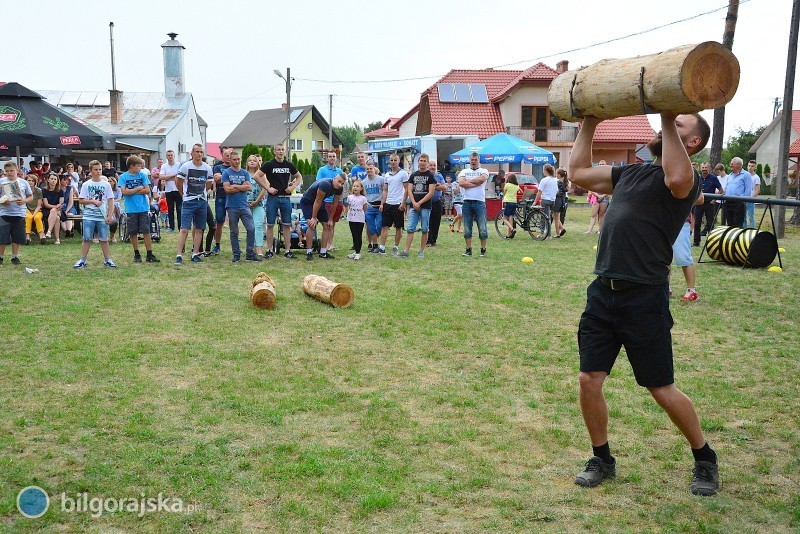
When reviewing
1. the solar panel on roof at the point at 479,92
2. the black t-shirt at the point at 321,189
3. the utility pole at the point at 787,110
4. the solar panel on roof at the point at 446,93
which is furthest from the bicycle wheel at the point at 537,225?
the solar panel on roof at the point at 479,92

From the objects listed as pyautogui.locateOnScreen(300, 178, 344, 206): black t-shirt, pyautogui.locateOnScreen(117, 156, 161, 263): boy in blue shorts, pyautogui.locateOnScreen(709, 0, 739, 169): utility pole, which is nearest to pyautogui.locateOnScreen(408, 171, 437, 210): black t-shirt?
pyautogui.locateOnScreen(300, 178, 344, 206): black t-shirt

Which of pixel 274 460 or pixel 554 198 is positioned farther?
pixel 554 198

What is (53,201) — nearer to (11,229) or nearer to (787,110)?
(11,229)

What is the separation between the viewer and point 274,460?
414 cm

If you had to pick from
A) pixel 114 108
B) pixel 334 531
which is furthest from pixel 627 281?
pixel 114 108

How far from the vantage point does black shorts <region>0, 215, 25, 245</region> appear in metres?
11.9

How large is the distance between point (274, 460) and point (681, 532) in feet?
6.94

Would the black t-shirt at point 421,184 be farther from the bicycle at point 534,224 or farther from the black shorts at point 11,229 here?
the black shorts at point 11,229

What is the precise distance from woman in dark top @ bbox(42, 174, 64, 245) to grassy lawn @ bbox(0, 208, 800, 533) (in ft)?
22.0

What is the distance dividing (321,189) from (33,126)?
6781mm

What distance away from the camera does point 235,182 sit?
40.8ft

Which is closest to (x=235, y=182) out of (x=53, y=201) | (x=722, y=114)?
(x=53, y=201)

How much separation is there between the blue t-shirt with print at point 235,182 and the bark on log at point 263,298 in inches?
166

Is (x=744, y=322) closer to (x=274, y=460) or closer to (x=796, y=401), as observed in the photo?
(x=796, y=401)
